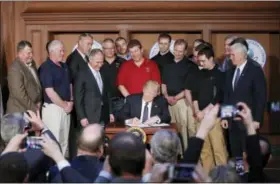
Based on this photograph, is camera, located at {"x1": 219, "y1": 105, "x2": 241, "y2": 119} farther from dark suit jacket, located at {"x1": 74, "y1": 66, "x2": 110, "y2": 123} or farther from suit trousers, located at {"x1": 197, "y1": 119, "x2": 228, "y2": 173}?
dark suit jacket, located at {"x1": 74, "y1": 66, "x2": 110, "y2": 123}

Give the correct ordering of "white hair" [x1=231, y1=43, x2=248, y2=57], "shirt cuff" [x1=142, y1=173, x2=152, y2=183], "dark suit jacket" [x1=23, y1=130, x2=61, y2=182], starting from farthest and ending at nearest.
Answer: "white hair" [x1=231, y1=43, x2=248, y2=57], "dark suit jacket" [x1=23, y1=130, x2=61, y2=182], "shirt cuff" [x1=142, y1=173, x2=152, y2=183]

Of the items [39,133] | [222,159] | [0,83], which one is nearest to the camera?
[39,133]

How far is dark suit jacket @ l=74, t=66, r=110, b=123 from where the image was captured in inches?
Answer: 284

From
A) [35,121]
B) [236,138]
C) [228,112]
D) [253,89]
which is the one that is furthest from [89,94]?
[228,112]

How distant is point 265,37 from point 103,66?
7.93 feet

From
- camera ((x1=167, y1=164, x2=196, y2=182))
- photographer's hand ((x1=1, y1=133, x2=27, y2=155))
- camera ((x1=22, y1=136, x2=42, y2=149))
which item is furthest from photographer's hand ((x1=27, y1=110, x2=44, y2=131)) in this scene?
camera ((x1=167, y1=164, x2=196, y2=182))

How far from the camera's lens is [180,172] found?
2.75m

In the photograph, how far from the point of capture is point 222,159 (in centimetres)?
709

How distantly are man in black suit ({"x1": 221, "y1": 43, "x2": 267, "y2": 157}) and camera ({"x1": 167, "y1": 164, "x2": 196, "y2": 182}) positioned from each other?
3.78 m

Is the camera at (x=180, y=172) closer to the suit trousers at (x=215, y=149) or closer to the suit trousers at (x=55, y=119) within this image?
the suit trousers at (x=215, y=149)

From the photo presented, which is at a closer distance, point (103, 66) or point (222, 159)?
point (222, 159)

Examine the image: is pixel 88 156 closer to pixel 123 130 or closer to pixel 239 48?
pixel 123 130

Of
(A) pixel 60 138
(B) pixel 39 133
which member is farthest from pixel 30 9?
(B) pixel 39 133

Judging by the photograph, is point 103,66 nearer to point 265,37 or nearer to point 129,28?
point 129,28
